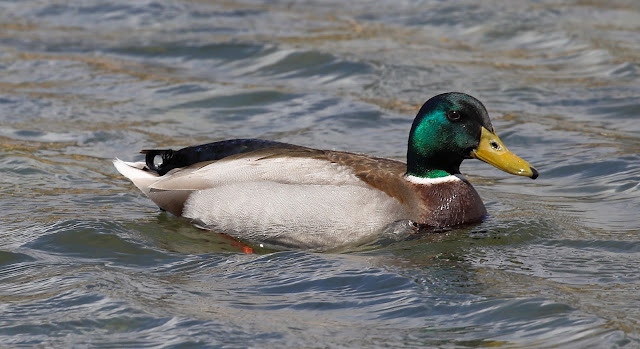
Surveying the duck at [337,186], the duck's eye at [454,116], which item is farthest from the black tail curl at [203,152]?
the duck's eye at [454,116]

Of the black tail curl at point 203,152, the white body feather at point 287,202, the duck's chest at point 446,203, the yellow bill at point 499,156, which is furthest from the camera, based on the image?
the black tail curl at point 203,152

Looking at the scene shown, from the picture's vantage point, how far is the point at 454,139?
287 inches

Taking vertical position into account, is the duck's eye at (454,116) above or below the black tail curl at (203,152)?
above

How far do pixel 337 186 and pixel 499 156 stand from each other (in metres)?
1.14

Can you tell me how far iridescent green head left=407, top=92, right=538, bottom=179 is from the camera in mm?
7199

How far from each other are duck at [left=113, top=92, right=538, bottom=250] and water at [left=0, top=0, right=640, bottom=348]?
179mm

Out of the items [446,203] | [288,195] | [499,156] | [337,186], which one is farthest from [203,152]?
[499,156]

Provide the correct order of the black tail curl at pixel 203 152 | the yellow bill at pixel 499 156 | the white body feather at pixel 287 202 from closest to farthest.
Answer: the white body feather at pixel 287 202, the yellow bill at pixel 499 156, the black tail curl at pixel 203 152

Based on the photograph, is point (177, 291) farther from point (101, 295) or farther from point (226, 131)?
point (226, 131)

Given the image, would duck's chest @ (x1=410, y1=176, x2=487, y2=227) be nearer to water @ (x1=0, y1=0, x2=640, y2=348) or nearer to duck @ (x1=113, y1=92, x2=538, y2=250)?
duck @ (x1=113, y1=92, x2=538, y2=250)

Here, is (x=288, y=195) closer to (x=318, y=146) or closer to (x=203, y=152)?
(x=203, y=152)

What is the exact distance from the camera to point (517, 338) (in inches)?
212

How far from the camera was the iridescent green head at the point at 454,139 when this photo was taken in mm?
7199

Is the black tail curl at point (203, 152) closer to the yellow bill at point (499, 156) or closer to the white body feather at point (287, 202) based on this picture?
the white body feather at point (287, 202)
